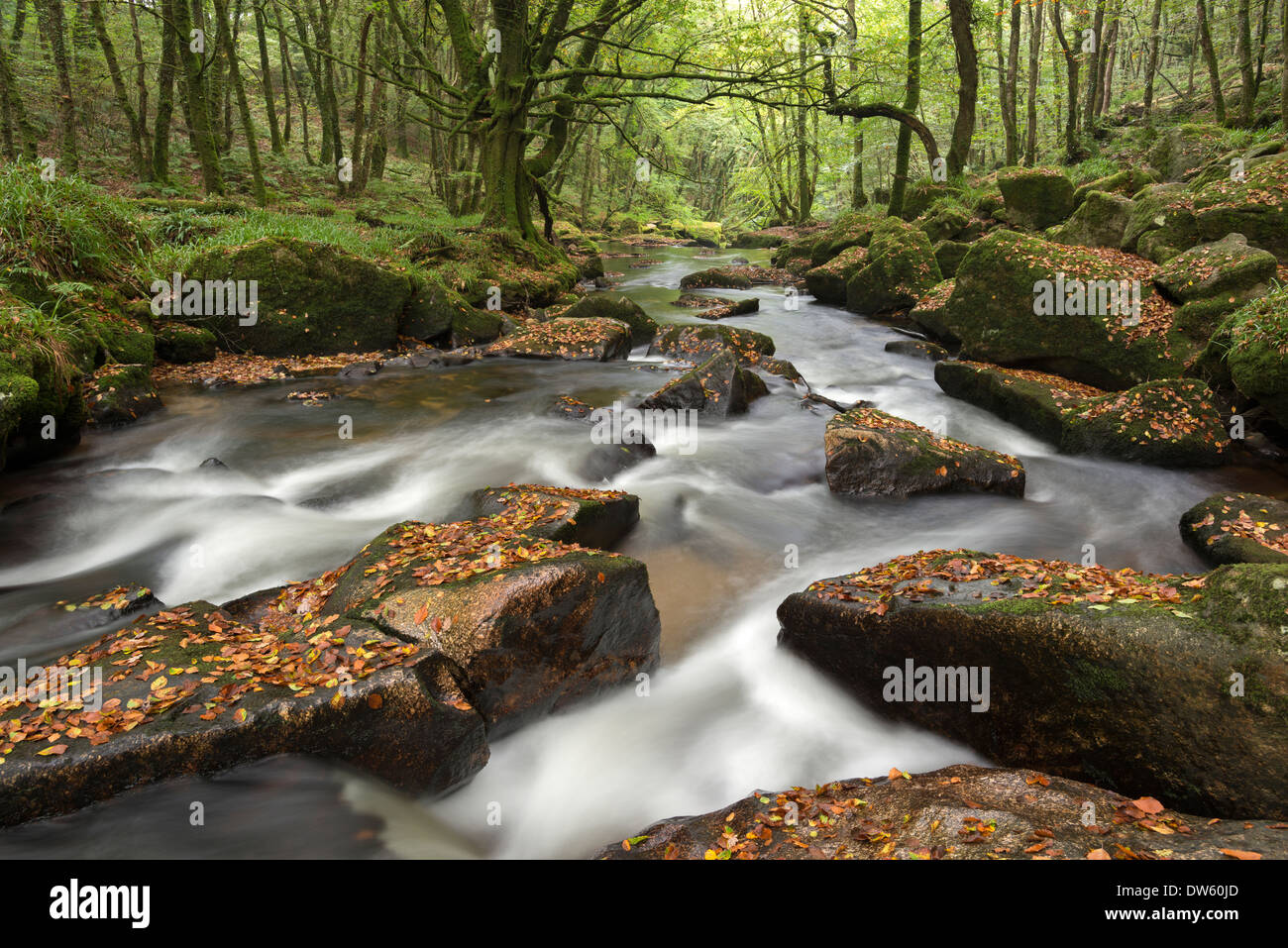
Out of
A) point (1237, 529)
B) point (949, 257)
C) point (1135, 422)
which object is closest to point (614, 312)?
point (949, 257)

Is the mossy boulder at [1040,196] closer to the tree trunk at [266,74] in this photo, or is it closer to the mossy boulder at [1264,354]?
the mossy boulder at [1264,354]

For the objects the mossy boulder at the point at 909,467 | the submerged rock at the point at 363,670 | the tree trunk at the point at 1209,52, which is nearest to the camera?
the submerged rock at the point at 363,670

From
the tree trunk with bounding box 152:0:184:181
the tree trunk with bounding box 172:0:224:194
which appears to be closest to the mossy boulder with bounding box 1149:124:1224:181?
the tree trunk with bounding box 172:0:224:194

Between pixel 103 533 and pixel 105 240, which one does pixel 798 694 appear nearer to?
pixel 103 533

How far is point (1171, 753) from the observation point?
3.32 m

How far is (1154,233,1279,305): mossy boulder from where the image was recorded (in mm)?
9422

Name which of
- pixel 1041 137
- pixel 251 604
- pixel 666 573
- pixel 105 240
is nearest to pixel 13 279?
pixel 105 240

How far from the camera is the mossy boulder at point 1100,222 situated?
12836 millimetres

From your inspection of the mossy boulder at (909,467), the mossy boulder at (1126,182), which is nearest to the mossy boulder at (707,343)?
the mossy boulder at (909,467)

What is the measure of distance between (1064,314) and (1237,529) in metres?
5.51

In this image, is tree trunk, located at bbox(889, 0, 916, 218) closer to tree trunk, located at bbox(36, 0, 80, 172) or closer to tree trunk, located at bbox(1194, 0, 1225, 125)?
tree trunk, located at bbox(1194, 0, 1225, 125)

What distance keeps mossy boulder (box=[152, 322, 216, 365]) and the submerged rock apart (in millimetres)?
7403

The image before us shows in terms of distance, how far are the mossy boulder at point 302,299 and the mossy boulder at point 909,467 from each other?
8.40 metres

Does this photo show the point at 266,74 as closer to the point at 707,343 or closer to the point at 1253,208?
the point at 707,343
